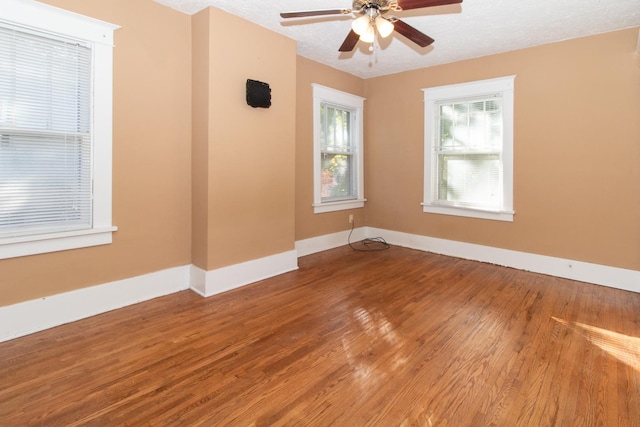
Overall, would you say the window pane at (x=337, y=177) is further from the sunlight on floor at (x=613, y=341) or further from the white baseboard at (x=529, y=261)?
the sunlight on floor at (x=613, y=341)

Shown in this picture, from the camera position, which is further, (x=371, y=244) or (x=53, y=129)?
(x=371, y=244)

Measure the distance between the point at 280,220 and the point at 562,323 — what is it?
276 cm

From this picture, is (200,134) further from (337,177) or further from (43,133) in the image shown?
(337,177)

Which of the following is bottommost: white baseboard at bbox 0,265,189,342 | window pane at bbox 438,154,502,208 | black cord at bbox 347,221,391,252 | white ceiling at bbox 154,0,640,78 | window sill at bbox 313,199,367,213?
white baseboard at bbox 0,265,189,342

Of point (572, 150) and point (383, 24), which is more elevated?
point (383, 24)

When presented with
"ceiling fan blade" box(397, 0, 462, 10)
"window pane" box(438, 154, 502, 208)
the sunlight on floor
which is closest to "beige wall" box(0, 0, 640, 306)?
"window pane" box(438, 154, 502, 208)

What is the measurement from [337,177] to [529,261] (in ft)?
8.96

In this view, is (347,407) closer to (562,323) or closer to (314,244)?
(562,323)

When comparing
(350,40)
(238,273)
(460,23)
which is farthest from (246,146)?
(460,23)

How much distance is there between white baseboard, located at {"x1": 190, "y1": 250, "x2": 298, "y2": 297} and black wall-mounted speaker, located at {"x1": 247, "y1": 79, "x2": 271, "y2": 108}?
161 centimetres

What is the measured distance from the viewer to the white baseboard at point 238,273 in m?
3.22

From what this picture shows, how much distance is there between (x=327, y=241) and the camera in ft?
16.4

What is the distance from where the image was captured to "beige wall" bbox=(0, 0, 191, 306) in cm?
266

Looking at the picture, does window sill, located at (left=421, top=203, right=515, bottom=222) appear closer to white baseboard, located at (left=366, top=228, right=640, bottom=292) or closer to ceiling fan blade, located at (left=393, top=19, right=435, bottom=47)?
white baseboard, located at (left=366, top=228, right=640, bottom=292)
